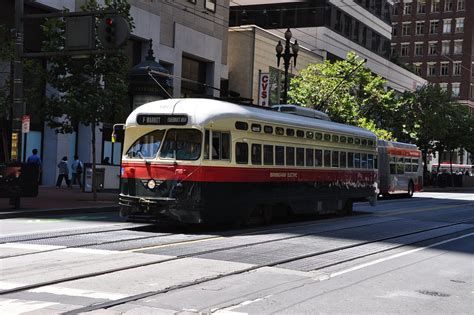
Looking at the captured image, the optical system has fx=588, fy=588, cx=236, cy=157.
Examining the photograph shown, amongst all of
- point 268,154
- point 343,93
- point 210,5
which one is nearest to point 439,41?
point 343,93

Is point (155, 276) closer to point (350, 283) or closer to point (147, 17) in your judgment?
point (350, 283)

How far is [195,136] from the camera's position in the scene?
13781 mm

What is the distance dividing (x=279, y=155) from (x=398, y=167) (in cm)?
2092

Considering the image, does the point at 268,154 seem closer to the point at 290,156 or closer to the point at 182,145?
the point at 290,156

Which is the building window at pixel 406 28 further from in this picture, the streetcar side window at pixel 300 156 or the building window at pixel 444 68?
the streetcar side window at pixel 300 156

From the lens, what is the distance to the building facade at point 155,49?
1115 inches

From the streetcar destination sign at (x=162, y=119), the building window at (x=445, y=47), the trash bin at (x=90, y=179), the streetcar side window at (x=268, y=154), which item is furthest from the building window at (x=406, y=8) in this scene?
the streetcar destination sign at (x=162, y=119)

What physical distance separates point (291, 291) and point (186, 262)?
240 centimetres

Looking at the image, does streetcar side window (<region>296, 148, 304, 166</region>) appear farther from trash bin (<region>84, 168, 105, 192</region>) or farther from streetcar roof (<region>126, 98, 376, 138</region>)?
trash bin (<region>84, 168, 105, 192</region>)

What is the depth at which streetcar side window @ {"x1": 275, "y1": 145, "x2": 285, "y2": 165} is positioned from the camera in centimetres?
1589

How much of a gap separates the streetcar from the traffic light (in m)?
3.64

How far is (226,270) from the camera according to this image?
930 cm

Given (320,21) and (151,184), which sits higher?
(320,21)

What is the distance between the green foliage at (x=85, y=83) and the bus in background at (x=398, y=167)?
55.7 feet
